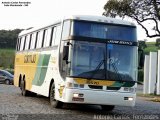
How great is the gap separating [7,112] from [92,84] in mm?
2905

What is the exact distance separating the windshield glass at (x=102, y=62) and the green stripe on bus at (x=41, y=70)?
12.1 feet

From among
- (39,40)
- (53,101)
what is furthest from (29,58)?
(53,101)

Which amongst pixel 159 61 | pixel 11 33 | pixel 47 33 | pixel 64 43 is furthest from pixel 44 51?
pixel 11 33

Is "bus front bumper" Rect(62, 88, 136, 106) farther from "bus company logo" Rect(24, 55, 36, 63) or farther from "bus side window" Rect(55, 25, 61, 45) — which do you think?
"bus company logo" Rect(24, 55, 36, 63)

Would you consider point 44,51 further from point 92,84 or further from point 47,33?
point 92,84

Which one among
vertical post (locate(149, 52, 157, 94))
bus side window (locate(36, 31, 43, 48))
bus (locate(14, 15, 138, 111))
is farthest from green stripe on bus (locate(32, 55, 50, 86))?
vertical post (locate(149, 52, 157, 94))

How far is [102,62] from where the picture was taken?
16016 mm

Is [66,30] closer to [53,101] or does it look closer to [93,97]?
[93,97]

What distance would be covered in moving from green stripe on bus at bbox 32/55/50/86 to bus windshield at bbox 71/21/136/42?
3499 mm

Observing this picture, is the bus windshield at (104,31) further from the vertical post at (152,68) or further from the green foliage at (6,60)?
the green foliage at (6,60)

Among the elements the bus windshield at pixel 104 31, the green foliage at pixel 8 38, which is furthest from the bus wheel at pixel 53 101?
the green foliage at pixel 8 38

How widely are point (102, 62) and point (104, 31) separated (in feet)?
3.85

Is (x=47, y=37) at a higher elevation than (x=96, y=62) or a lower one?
higher

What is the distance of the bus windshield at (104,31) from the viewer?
53.5 feet
